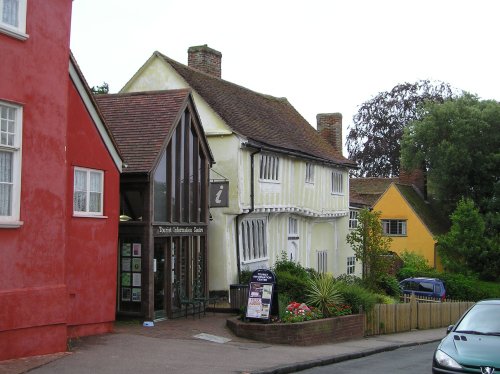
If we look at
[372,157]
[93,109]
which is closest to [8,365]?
[93,109]

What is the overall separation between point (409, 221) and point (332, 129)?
14.9 m

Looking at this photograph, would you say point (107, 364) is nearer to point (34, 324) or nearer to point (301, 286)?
point (34, 324)

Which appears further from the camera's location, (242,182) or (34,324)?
(242,182)

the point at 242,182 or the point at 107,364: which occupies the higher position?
the point at 242,182

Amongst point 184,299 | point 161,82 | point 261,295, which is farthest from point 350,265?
point 261,295

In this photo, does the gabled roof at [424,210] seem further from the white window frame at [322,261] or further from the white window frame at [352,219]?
the white window frame at [322,261]

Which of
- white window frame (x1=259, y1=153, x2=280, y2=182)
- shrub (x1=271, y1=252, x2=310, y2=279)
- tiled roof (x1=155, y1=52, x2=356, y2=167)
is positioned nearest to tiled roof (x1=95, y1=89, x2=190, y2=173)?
tiled roof (x1=155, y1=52, x2=356, y2=167)

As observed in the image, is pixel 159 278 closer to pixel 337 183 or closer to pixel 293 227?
pixel 293 227

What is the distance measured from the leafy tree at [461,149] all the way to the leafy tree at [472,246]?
3.38 meters

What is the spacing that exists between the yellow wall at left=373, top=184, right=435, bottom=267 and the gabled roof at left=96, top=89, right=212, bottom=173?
31.4 m

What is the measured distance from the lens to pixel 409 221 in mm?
49656

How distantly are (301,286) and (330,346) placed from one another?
141 inches

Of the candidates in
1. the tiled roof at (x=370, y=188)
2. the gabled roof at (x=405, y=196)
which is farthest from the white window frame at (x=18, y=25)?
the tiled roof at (x=370, y=188)

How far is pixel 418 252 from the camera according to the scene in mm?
48875
